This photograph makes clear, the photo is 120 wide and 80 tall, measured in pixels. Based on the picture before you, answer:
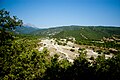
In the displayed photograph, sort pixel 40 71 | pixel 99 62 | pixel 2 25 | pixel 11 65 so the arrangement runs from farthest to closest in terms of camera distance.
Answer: pixel 40 71 → pixel 99 62 → pixel 11 65 → pixel 2 25

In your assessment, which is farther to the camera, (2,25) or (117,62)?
(117,62)

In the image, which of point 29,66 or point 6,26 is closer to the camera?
point 6,26

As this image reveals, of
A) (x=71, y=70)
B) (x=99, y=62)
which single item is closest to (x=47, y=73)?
(x=71, y=70)

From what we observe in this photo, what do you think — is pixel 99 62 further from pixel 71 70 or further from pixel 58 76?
pixel 58 76

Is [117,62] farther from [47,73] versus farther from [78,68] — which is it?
[47,73]

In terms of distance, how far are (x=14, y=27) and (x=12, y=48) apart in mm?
3201

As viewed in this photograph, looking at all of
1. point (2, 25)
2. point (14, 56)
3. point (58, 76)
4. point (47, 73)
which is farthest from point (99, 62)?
point (2, 25)

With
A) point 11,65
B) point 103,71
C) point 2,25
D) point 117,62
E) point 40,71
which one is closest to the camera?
point 2,25

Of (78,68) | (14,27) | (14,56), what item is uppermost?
(14,27)

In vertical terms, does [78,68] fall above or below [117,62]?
below

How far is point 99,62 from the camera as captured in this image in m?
34.8

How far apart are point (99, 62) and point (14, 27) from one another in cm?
1995

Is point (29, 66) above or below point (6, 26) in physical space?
below

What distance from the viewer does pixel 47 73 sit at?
129ft
